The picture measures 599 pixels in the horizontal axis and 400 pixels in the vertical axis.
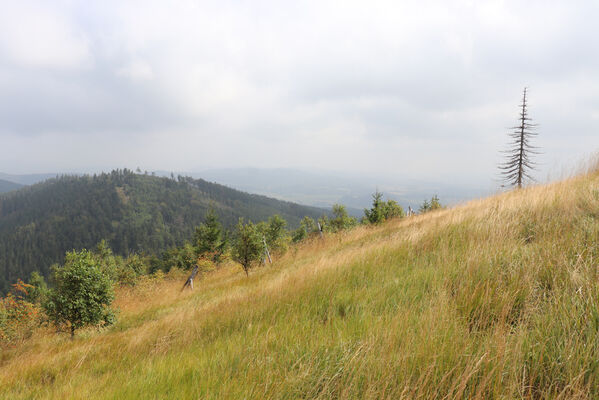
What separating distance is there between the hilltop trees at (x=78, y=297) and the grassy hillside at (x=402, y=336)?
5.16 meters

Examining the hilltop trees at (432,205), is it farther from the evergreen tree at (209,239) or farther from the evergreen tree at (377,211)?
the evergreen tree at (209,239)

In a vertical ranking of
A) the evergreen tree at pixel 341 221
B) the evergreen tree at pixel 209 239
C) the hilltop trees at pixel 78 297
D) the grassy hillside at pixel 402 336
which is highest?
the grassy hillside at pixel 402 336

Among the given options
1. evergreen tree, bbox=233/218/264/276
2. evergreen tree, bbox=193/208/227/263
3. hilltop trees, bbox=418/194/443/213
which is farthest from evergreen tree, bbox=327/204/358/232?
evergreen tree, bbox=233/218/264/276

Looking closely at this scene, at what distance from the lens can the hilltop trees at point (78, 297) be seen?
7848 mm

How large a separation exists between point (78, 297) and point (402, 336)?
33.5 ft

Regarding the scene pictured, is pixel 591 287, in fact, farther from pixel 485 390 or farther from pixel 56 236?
pixel 56 236

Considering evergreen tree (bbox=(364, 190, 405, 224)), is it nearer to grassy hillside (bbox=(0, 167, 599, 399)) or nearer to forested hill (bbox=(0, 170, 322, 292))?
grassy hillside (bbox=(0, 167, 599, 399))

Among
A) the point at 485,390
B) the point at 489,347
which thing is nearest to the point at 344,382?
the point at 485,390

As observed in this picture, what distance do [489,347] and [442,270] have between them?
4.88 feet

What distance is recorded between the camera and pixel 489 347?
1.52 m

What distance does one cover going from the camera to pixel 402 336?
1821 millimetres

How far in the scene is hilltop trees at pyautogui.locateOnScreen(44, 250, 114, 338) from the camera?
785 centimetres

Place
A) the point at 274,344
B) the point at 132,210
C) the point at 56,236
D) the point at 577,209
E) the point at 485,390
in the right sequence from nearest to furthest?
Answer: the point at 485,390 < the point at 274,344 < the point at 577,209 < the point at 56,236 < the point at 132,210

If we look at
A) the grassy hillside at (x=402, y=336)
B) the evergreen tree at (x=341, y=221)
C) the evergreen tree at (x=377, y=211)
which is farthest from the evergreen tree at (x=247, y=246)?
the evergreen tree at (x=341, y=221)
